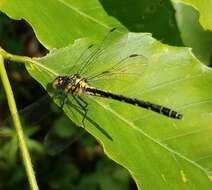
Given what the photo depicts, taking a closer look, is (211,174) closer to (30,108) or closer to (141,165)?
(141,165)

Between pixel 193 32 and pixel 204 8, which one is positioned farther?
pixel 193 32

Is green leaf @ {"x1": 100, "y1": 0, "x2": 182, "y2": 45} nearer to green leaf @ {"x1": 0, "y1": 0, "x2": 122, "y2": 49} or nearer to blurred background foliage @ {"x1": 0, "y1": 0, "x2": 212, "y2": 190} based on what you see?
green leaf @ {"x1": 0, "y1": 0, "x2": 122, "y2": 49}

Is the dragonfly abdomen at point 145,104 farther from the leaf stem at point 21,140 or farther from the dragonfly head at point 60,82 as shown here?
the leaf stem at point 21,140

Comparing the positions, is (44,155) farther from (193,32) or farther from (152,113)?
(152,113)

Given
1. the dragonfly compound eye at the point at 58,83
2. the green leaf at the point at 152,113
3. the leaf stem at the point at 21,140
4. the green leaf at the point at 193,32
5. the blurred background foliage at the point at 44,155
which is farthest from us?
the blurred background foliage at the point at 44,155

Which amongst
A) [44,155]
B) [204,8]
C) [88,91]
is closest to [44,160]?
[44,155]

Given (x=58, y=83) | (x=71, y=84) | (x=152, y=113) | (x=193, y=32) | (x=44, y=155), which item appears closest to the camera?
(x=152, y=113)

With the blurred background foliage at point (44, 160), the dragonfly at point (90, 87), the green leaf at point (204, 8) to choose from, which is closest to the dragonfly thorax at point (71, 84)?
the dragonfly at point (90, 87)
